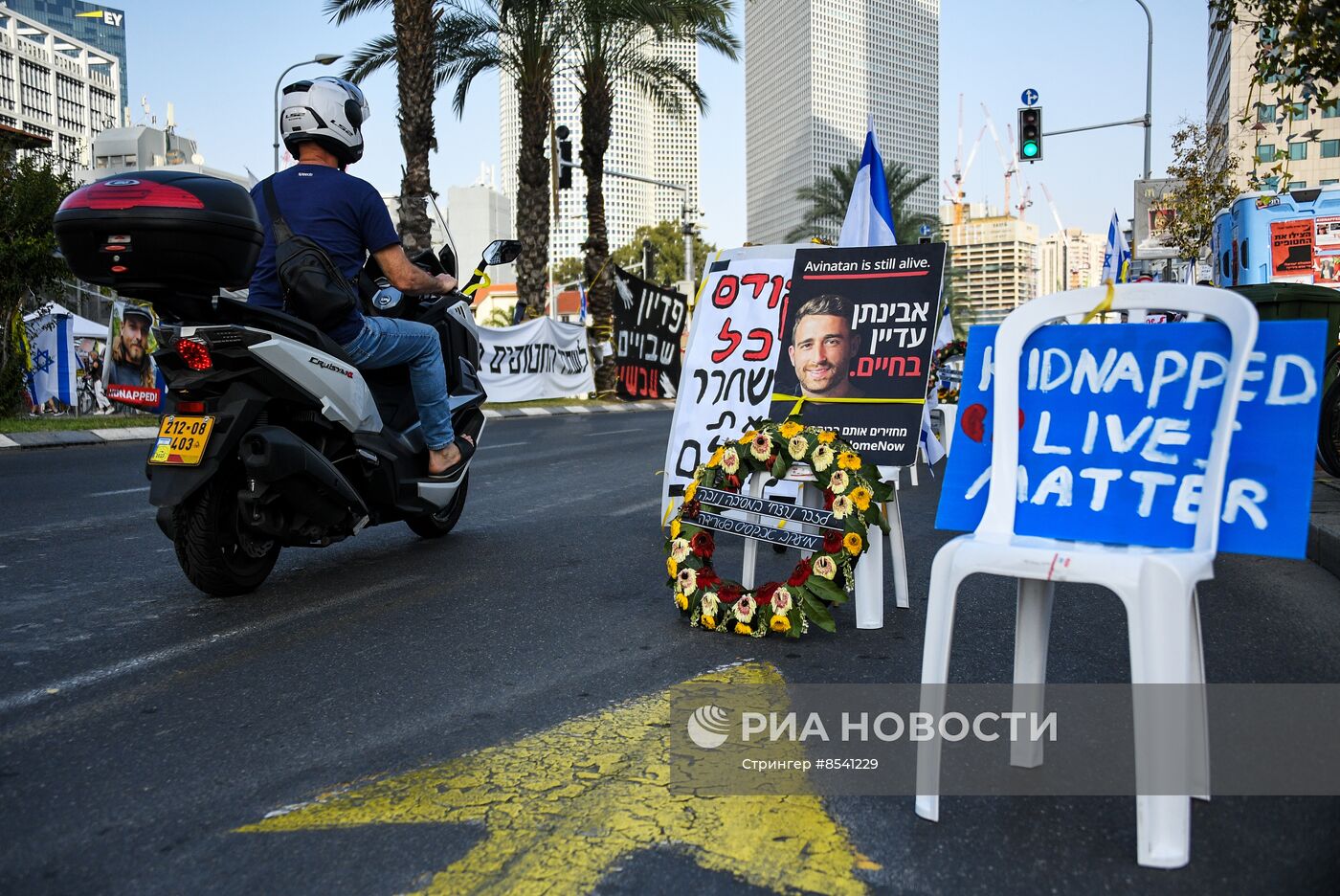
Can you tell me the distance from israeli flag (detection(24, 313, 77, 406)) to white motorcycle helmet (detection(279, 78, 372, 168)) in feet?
43.3

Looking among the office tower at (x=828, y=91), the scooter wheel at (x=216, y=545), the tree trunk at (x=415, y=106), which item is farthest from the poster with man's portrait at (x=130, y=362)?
the office tower at (x=828, y=91)

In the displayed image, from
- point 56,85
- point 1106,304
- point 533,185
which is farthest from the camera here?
point 56,85

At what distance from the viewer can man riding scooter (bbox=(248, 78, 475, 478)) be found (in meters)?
5.19

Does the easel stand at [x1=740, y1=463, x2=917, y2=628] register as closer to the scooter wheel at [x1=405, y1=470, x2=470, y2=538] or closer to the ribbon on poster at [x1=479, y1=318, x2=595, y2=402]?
the scooter wheel at [x1=405, y1=470, x2=470, y2=538]

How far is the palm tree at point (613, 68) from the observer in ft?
79.5

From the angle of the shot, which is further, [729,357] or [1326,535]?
[729,357]

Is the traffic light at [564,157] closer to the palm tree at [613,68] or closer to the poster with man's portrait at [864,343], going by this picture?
the palm tree at [613,68]

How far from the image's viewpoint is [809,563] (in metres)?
4.59

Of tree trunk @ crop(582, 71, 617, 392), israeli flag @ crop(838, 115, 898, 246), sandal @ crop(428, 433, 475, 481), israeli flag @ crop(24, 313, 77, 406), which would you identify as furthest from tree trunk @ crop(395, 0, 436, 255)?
israeli flag @ crop(838, 115, 898, 246)

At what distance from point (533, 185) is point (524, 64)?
2539 mm

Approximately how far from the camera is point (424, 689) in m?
3.76

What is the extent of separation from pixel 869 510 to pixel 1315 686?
1.64m

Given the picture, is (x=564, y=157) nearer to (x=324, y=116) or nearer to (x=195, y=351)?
(x=324, y=116)

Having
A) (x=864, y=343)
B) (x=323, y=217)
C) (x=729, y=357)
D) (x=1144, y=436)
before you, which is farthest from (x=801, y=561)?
(x=323, y=217)
